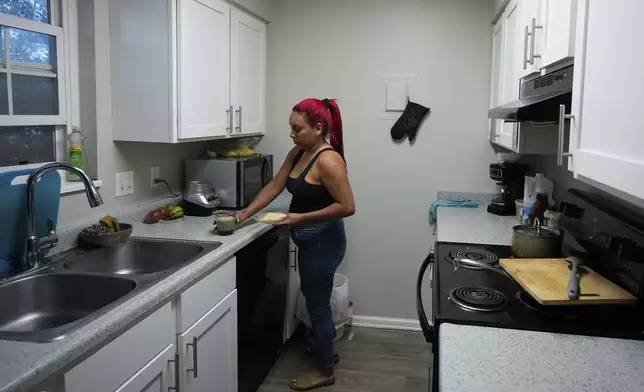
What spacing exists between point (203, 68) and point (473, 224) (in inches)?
61.6

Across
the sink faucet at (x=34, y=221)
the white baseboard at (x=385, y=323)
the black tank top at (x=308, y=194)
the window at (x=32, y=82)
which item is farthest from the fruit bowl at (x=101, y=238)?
the white baseboard at (x=385, y=323)

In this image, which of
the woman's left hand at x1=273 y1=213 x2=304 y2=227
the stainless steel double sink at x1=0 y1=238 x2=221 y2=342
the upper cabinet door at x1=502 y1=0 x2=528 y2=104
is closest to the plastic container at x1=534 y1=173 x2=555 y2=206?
the upper cabinet door at x1=502 y1=0 x2=528 y2=104

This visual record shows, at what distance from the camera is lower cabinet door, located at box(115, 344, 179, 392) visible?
154 cm

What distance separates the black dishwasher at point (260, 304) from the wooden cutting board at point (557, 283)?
120cm

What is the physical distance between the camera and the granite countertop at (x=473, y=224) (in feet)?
7.82

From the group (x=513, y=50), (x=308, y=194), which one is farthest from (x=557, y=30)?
(x=308, y=194)

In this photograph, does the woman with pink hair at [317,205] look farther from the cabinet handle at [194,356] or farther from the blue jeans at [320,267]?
the cabinet handle at [194,356]

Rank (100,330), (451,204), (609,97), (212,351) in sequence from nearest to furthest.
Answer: (609,97) < (100,330) < (212,351) < (451,204)

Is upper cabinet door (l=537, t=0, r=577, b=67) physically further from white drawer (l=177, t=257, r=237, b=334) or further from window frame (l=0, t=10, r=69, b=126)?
window frame (l=0, t=10, r=69, b=126)

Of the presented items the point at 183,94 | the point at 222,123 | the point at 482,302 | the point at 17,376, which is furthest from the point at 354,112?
the point at 17,376

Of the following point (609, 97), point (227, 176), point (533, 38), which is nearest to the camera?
point (609, 97)

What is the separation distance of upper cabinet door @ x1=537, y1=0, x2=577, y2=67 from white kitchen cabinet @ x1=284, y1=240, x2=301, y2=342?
185 cm

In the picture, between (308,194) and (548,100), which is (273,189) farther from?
(548,100)

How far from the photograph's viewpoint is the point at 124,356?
4.85 ft
